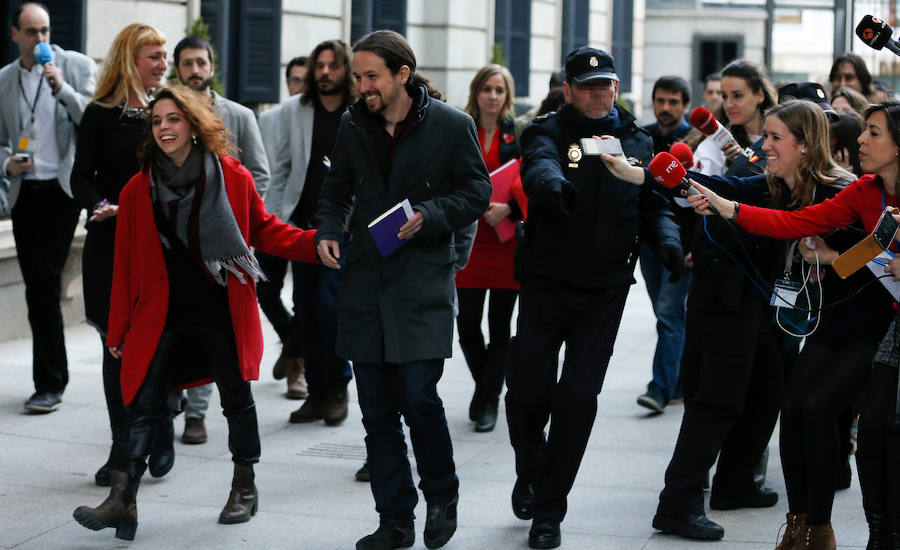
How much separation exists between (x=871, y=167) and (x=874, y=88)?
4599 millimetres

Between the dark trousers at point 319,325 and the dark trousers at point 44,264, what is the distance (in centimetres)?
136

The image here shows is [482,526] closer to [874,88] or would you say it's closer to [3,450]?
[3,450]

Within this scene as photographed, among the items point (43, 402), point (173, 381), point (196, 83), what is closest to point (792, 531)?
point (173, 381)

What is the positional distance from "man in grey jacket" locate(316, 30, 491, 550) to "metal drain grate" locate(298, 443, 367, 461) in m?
1.52

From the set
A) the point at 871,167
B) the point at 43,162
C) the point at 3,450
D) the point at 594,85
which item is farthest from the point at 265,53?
the point at 871,167

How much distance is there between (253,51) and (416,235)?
319 inches

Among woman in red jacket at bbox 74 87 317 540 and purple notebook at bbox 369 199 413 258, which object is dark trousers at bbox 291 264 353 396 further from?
purple notebook at bbox 369 199 413 258

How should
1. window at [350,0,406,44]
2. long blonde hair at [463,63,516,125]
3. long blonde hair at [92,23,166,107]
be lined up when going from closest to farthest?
long blonde hair at [92,23,166,107]
long blonde hair at [463,63,516,125]
window at [350,0,406,44]

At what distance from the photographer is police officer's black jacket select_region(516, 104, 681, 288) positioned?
5.50 metres

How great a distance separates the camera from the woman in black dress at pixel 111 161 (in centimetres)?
633

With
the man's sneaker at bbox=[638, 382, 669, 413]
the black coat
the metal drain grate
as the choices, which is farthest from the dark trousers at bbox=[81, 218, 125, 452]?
the man's sneaker at bbox=[638, 382, 669, 413]

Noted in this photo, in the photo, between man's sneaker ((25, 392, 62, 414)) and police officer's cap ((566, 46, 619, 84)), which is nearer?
police officer's cap ((566, 46, 619, 84))

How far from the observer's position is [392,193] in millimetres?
5348

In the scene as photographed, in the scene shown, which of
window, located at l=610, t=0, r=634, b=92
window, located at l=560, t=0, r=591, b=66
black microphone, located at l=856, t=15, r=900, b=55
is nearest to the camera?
black microphone, located at l=856, t=15, r=900, b=55
